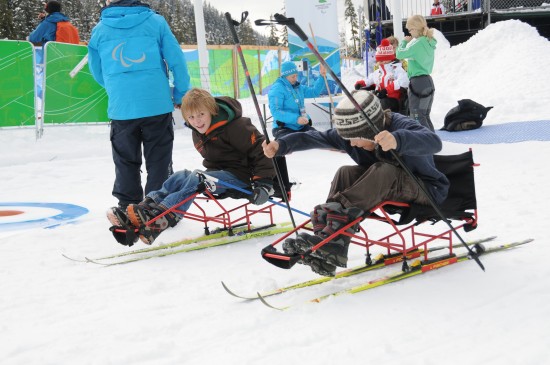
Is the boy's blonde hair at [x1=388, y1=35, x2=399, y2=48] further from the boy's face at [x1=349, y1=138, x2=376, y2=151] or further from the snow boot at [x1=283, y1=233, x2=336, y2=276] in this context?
the snow boot at [x1=283, y1=233, x2=336, y2=276]

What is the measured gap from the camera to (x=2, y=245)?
4.14 meters

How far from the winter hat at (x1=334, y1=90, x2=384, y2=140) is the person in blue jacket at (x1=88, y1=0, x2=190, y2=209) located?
2035 millimetres

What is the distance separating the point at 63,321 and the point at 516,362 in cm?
198

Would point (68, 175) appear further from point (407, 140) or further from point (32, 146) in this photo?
point (407, 140)

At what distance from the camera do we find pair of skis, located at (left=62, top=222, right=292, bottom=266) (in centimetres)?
373

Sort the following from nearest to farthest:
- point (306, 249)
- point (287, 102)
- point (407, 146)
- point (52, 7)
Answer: point (407, 146)
point (306, 249)
point (287, 102)
point (52, 7)

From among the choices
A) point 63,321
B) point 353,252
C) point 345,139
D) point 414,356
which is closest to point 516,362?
point 414,356

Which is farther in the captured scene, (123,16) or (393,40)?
(393,40)

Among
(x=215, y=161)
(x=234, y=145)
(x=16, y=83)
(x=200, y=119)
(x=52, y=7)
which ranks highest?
(x=52, y=7)

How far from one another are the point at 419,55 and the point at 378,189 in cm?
493

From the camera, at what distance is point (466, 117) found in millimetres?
9078

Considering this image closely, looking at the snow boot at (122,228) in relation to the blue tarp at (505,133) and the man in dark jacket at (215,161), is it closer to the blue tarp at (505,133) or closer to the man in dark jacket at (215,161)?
the man in dark jacket at (215,161)

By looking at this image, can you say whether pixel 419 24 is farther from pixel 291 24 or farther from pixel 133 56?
pixel 291 24

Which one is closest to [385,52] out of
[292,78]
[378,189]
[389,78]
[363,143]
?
[389,78]
